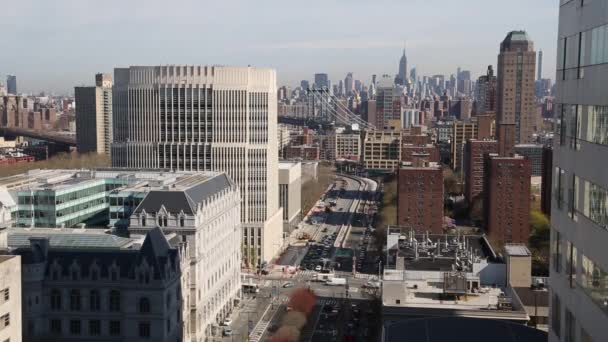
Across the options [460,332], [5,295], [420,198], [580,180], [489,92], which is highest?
[489,92]

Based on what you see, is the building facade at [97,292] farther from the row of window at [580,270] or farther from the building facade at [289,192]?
the building facade at [289,192]

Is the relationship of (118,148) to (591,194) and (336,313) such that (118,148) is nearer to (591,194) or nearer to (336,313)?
(336,313)

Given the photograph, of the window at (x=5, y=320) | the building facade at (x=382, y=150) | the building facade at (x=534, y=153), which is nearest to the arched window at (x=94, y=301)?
the window at (x=5, y=320)

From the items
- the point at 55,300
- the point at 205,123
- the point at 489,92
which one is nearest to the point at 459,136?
the point at 489,92

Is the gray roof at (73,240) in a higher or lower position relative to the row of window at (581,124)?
lower

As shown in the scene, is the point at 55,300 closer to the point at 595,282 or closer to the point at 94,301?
the point at 94,301

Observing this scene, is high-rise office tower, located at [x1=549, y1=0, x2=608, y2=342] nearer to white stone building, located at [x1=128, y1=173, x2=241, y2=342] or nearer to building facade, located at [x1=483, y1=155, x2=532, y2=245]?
white stone building, located at [x1=128, y1=173, x2=241, y2=342]

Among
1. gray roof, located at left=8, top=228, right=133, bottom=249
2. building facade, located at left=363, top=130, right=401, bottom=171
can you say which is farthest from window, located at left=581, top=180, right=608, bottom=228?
building facade, located at left=363, top=130, right=401, bottom=171
